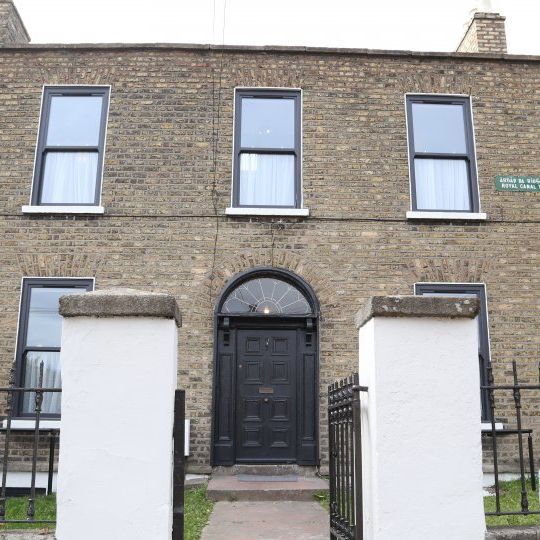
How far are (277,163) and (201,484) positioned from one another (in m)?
4.91

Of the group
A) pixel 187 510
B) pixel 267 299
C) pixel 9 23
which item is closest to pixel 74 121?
pixel 9 23

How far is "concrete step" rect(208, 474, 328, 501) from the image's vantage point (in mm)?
7418

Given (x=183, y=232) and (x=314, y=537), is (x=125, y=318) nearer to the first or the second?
(x=314, y=537)

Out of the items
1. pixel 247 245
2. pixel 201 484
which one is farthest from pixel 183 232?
pixel 201 484

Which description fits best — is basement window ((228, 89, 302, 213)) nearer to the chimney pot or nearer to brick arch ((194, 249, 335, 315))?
brick arch ((194, 249, 335, 315))

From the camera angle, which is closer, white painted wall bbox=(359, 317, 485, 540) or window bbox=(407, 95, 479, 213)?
white painted wall bbox=(359, 317, 485, 540)

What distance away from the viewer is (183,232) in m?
9.20

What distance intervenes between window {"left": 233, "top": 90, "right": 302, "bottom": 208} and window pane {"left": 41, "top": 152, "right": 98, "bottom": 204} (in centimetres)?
226

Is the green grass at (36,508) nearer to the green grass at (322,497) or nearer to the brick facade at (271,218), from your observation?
the brick facade at (271,218)

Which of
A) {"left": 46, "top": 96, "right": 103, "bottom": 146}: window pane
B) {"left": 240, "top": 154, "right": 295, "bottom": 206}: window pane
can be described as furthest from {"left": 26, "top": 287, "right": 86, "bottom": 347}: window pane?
{"left": 240, "top": 154, "right": 295, "bottom": 206}: window pane

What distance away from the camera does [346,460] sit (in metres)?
4.10

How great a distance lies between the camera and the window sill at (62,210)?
9.14 m

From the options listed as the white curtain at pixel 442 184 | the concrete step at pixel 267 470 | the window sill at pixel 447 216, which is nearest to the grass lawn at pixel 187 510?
the concrete step at pixel 267 470

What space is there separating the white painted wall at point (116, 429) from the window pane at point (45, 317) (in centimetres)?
567
